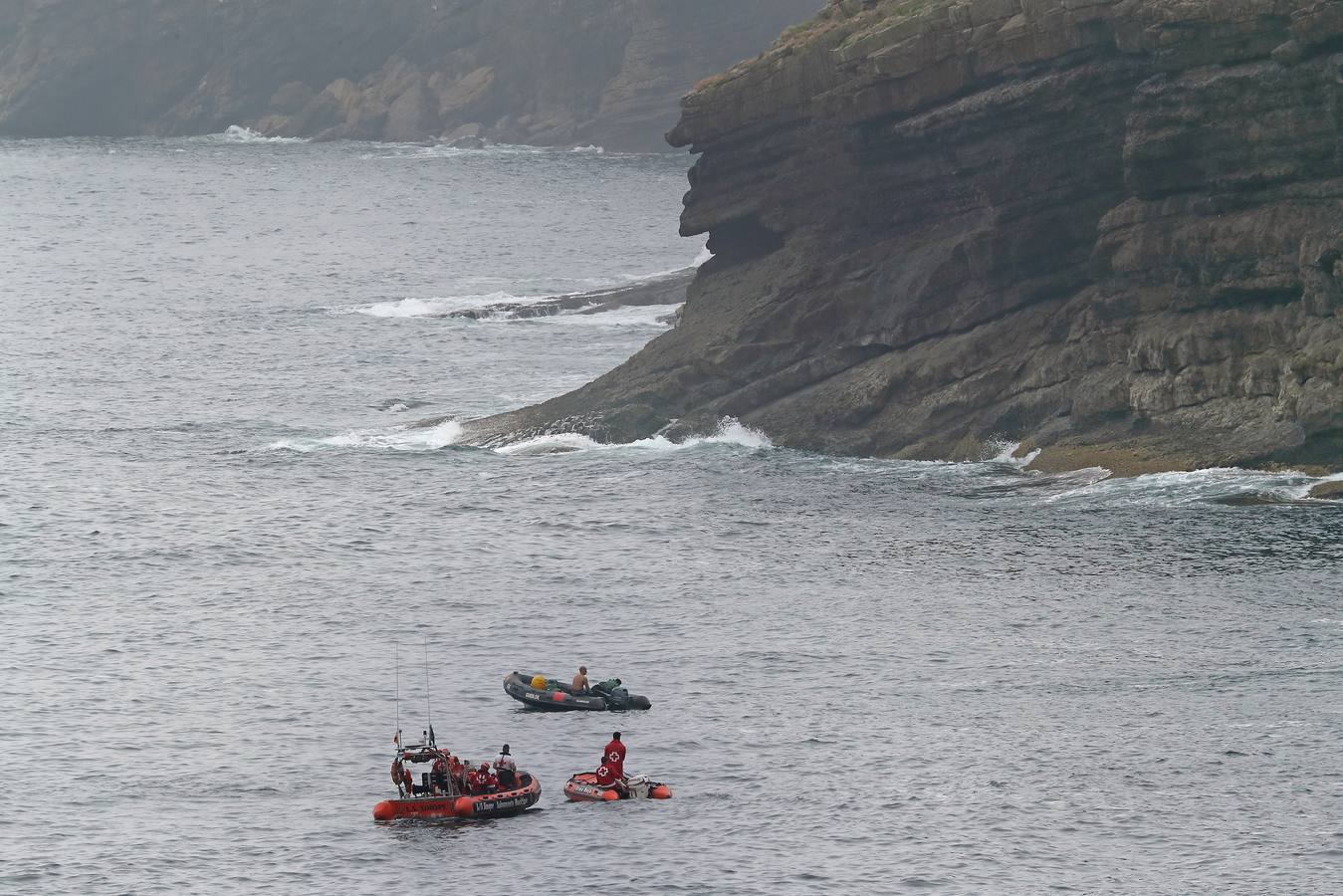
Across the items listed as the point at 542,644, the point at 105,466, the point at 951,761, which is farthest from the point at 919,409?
the point at 105,466

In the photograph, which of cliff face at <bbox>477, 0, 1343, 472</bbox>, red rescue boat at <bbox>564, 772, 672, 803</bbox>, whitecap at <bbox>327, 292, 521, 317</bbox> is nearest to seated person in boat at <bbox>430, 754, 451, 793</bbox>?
red rescue boat at <bbox>564, 772, 672, 803</bbox>

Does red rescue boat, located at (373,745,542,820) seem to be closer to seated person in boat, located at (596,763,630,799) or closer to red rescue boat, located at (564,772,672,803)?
red rescue boat, located at (564,772,672,803)

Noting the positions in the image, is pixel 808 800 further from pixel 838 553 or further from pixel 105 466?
pixel 105 466

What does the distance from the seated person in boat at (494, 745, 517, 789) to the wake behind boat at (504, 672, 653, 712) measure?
23.1 ft

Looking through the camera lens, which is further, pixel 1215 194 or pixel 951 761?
pixel 1215 194

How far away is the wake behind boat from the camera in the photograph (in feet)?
218

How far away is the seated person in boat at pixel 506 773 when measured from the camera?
59438 mm

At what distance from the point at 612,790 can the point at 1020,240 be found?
39.8 m

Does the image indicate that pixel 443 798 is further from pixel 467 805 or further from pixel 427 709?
pixel 427 709

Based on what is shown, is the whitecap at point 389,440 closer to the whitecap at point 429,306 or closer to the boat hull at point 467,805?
the whitecap at point 429,306

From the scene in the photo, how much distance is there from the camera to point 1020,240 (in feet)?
293

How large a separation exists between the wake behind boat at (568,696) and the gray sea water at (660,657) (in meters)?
0.60

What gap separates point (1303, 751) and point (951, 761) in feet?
33.9

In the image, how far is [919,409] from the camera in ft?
297
